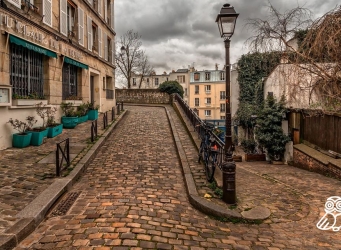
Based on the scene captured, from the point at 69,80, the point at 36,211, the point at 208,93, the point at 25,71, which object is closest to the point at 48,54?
the point at 25,71

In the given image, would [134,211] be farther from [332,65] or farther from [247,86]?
[247,86]

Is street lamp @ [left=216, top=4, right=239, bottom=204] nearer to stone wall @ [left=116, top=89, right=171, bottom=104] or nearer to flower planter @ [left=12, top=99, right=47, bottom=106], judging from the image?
flower planter @ [left=12, top=99, right=47, bottom=106]

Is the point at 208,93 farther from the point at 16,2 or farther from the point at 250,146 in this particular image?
the point at 16,2

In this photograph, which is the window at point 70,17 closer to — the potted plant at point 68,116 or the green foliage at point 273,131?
the potted plant at point 68,116

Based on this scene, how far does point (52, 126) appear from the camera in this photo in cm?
930

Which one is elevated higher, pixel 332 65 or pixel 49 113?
pixel 332 65

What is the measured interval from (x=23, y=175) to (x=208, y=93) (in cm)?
4506

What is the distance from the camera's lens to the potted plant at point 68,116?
10.8 metres

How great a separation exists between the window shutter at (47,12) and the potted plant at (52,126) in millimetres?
3477

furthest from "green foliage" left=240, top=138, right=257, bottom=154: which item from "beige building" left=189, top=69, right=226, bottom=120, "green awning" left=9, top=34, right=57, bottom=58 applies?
"beige building" left=189, top=69, right=226, bottom=120

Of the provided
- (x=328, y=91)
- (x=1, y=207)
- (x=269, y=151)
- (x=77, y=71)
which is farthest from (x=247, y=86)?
(x=1, y=207)

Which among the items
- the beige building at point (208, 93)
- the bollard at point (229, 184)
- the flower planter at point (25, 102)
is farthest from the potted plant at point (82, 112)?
the beige building at point (208, 93)

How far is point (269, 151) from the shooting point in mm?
11656

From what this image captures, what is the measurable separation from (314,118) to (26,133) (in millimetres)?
10356
